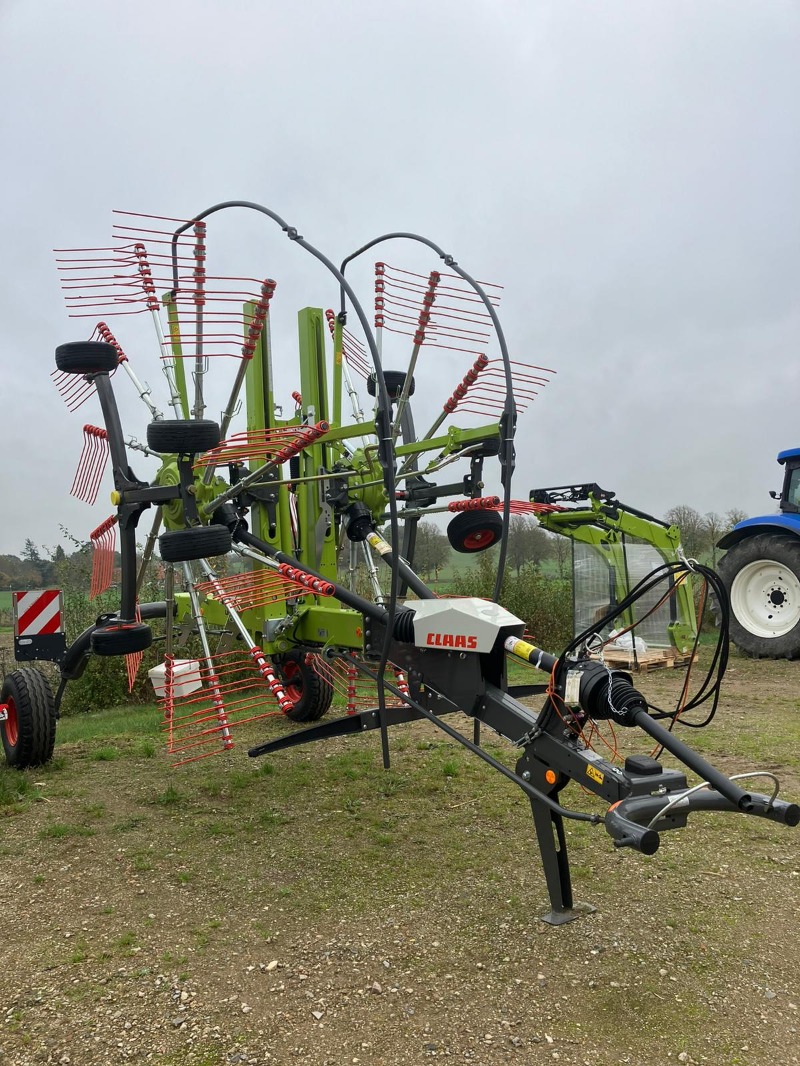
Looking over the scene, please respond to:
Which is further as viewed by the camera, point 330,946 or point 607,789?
point 330,946

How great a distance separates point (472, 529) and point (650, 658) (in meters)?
6.69

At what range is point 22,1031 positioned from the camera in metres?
3.04

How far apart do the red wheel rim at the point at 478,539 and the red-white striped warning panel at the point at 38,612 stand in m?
3.39

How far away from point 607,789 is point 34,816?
3.69 meters

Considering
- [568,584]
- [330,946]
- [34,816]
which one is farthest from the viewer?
[568,584]

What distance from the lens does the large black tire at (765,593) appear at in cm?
1143

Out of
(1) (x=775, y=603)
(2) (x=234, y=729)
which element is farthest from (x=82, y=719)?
(1) (x=775, y=603)

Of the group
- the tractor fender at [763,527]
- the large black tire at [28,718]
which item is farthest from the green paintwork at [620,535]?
the large black tire at [28,718]

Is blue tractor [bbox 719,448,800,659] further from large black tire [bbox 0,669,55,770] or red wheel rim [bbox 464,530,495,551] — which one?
large black tire [bbox 0,669,55,770]

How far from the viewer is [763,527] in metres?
12.0

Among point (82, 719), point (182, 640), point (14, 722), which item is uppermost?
point (182, 640)

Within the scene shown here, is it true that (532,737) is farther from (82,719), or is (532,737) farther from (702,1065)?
(82,719)

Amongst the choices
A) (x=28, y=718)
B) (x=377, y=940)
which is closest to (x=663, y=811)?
(x=377, y=940)

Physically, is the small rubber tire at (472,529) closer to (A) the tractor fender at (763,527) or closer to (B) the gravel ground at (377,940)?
(B) the gravel ground at (377,940)
